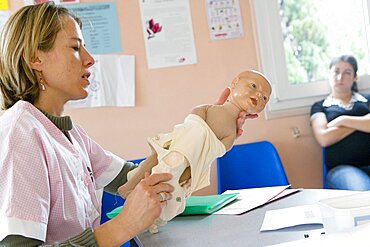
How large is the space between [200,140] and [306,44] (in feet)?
7.38

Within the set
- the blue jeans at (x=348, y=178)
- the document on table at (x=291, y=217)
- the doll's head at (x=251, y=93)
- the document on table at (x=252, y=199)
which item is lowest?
the blue jeans at (x=348, y=178)

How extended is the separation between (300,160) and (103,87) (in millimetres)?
1284

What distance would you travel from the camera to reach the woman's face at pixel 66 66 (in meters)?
1.48

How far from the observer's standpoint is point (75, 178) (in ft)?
4.64

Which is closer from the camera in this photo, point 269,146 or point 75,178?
point 75,178

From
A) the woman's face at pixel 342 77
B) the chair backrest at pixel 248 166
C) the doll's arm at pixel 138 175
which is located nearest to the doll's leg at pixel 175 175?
the doll's arm at pixel 138 175

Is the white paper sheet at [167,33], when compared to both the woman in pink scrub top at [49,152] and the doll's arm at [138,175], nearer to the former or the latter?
the woman in pink scrub top at [49,152]

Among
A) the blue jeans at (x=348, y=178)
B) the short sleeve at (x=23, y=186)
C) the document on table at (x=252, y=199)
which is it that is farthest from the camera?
the blue jeans at (x=348, y=178)

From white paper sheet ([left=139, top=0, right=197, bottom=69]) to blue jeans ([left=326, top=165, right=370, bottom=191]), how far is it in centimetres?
104

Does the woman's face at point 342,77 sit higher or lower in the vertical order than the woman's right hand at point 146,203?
higher

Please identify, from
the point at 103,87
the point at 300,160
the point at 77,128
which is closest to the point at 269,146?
the point at 300,160

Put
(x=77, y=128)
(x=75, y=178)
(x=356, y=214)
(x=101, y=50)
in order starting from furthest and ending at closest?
(x=101, y=50) → (x=77, y=128) → (x=75, y=178) → (x=356, y=214)

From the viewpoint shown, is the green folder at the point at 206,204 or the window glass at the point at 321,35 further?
the window glass at the point at 321,35

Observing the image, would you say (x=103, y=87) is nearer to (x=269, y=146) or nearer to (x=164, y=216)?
(x=269, y=146)
